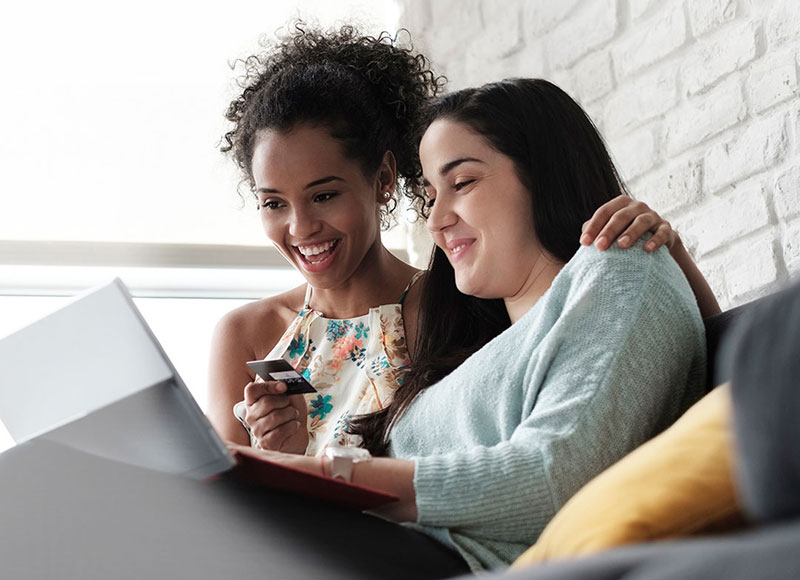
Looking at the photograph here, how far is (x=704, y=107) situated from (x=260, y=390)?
50.5 inches

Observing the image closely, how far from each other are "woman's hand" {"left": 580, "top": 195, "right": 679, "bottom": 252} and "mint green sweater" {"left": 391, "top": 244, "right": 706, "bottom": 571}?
0.05ft

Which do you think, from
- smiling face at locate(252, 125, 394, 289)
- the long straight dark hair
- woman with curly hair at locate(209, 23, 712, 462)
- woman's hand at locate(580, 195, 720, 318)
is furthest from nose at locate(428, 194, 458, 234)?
smiling face at locate(252, 125, 394, 289)

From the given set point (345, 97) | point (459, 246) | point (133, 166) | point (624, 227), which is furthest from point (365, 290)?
point (133, 166)

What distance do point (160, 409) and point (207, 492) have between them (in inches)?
4.4

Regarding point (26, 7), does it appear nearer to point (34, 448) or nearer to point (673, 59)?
point (673, 59)

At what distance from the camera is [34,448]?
101 centimetres

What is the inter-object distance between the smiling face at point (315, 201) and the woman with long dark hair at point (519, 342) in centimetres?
29

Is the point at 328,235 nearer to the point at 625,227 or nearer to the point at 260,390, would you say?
the point at 260,390

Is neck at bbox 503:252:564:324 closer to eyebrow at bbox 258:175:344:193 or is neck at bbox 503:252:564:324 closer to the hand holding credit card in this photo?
the hand holding credit card

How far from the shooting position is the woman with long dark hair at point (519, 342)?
1172 millimetres

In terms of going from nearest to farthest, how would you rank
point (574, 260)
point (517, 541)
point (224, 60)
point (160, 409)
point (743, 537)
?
point (743, 537)
point (160, 409)
point (517, 541)
point (574, 260)
point (224, 60)

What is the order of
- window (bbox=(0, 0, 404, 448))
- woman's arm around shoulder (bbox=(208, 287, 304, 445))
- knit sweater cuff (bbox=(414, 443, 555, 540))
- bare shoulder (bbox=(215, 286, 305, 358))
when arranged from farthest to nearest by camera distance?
window (bbox=(0, 0, 404, 448)) < bare shoulder (bbox=(215, 286, 305, 358)) < woman's arm around shoulder (bbox=(208, 287, 304, 445)) < knit sweater cuff (bbox=(414, 443, 555, 540))

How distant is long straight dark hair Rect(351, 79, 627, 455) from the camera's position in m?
1.62

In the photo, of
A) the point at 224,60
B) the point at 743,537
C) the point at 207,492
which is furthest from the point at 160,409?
the point at 224,60
